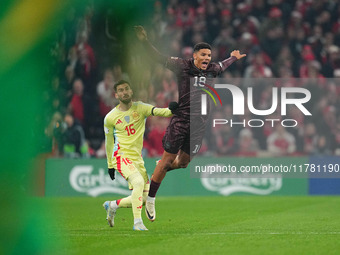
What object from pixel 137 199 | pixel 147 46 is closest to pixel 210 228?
pixel 137 199

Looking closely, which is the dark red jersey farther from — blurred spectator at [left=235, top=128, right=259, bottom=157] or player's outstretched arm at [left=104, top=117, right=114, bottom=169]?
blurred spectator at [left=235, top=128, right=259, bottom=157]

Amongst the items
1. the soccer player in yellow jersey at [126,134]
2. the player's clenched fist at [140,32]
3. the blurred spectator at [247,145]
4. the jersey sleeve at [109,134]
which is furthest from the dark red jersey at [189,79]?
→ the blurred spectator at [247,145]

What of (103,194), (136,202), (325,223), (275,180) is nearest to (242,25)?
(275,180)

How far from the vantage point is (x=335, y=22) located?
18.8 m

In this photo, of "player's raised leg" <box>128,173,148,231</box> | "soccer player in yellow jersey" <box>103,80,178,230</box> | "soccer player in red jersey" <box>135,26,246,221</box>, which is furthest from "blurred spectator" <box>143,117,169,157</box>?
"player's raised leg" <box>128,173,148,231</box>

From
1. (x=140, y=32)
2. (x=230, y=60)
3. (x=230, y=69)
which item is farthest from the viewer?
(x=230, y=69)

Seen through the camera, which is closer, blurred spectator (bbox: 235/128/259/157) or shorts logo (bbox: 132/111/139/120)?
shorts logo (bbox: 132/111/139/120)

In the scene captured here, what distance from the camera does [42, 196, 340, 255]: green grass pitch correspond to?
6504 millimetres

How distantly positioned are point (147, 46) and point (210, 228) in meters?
2.45

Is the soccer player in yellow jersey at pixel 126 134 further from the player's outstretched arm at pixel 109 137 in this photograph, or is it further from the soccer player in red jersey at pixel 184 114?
the soccer player in red jersey at pixel 184 114

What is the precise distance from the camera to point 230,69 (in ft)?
57.7

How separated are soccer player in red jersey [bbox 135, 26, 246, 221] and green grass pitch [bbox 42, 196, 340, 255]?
31.5 inches

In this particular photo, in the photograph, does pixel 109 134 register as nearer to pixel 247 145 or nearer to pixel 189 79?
pixel 189 79

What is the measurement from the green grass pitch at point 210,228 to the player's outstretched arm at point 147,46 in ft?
7.15
